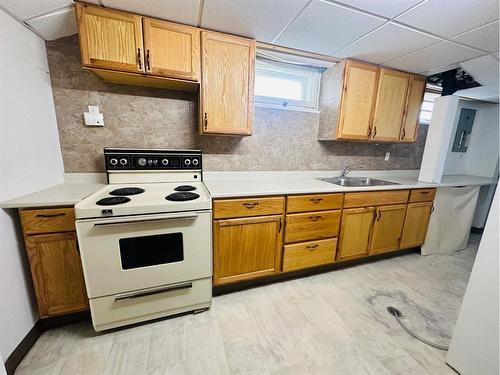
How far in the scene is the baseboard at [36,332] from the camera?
1.13 m

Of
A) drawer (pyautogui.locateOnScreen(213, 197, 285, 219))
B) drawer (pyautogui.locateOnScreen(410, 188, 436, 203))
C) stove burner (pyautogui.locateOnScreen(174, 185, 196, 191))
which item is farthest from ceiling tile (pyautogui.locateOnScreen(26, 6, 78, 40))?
drawer (pyautogui.locateOnScreen(410, 188, 436, 203))

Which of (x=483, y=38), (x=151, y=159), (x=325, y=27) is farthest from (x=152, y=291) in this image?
(x=483, y=38)

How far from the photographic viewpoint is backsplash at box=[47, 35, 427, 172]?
1616 millimetres

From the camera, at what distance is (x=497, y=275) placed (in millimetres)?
1047

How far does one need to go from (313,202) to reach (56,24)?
2296mm

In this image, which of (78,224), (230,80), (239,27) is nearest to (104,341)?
(78,224)

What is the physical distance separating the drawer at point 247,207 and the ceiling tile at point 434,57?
6.08 feet

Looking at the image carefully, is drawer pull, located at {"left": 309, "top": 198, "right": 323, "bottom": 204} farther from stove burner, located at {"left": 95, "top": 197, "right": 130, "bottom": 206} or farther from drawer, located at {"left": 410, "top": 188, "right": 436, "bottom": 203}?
stove burner, located at {"left": 95, "top": 197, "right": 130, "bottom": 206}

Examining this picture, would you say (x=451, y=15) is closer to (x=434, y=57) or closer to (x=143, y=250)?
(x=434, y=57)

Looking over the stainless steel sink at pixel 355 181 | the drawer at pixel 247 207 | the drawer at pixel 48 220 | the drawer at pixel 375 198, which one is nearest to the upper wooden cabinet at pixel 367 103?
the stainless steel sink at pixel 355 181

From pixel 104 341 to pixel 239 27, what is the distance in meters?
2.38

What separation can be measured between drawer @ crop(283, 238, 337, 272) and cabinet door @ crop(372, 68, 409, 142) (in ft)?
4.33

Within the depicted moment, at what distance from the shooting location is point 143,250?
4.36 feet

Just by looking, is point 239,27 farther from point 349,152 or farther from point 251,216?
point 349,152
